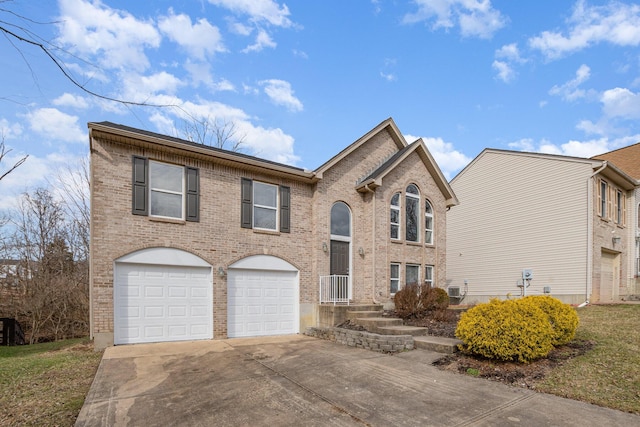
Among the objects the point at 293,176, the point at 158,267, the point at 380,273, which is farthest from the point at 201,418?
the point at 380,273

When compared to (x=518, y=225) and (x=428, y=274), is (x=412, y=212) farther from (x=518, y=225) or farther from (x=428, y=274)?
(x=518, y=225)

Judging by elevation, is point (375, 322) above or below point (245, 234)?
below

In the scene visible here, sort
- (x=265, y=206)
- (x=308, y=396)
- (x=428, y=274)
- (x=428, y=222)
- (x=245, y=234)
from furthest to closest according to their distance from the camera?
(x=428, y=222) → (x=428, y=274) → (x=265, y=206) → (x=245, y=234) → (x=308, y=396)

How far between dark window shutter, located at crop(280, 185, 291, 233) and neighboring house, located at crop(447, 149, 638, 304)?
9.06 m

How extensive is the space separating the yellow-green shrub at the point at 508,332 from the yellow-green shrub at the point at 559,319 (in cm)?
58

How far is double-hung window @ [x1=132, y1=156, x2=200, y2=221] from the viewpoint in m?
9.24

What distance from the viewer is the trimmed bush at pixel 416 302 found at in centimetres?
1101

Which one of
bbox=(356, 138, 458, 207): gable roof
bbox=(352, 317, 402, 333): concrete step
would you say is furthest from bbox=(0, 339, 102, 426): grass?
bbox=(356, 138, 458, 207): gable roof

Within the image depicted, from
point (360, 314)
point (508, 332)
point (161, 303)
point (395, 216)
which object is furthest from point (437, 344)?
point (161, 303)

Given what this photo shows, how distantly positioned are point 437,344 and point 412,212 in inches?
289

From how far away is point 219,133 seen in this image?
75.8ft

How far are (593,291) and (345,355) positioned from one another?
41.3ft

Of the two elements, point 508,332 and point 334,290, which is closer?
point 508,332

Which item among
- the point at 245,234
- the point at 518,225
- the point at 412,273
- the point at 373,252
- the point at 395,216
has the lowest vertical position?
the point at 412,273
